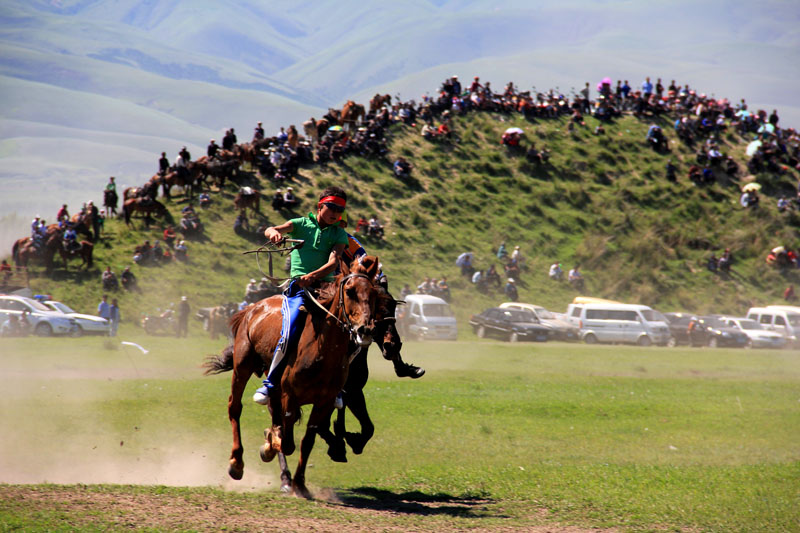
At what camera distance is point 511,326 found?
4050 centimetres

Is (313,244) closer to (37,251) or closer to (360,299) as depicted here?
(360,299)

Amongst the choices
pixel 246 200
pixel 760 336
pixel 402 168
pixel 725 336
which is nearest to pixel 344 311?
pixel 246 200

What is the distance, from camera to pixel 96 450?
1330 centimetres

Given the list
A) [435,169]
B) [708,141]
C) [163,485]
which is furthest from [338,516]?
[708,141]

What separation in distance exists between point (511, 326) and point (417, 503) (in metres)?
30.0

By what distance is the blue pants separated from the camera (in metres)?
10.7

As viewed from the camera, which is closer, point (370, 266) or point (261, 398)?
point (370, 266)

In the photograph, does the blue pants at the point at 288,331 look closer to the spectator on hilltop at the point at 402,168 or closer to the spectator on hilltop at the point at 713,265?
the spectator on hilltop at the point at 402,168

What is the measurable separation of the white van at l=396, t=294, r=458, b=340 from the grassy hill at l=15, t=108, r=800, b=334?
5.51 m

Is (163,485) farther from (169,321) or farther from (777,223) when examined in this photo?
(777,223)

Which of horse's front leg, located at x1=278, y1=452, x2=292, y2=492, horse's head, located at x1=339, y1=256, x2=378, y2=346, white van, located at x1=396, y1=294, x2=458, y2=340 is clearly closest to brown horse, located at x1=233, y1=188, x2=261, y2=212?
white van, located at x1=396, y1=294, x2=458, y2=340

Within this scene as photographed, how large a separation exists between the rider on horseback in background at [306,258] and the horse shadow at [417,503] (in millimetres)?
1858

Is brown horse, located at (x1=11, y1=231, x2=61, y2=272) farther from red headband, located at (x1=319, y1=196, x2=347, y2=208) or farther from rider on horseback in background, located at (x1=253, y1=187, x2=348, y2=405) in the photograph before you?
red headband, located at (x1=319, y1=196, x2=347, y2=208)

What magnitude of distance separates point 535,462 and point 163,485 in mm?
6540
